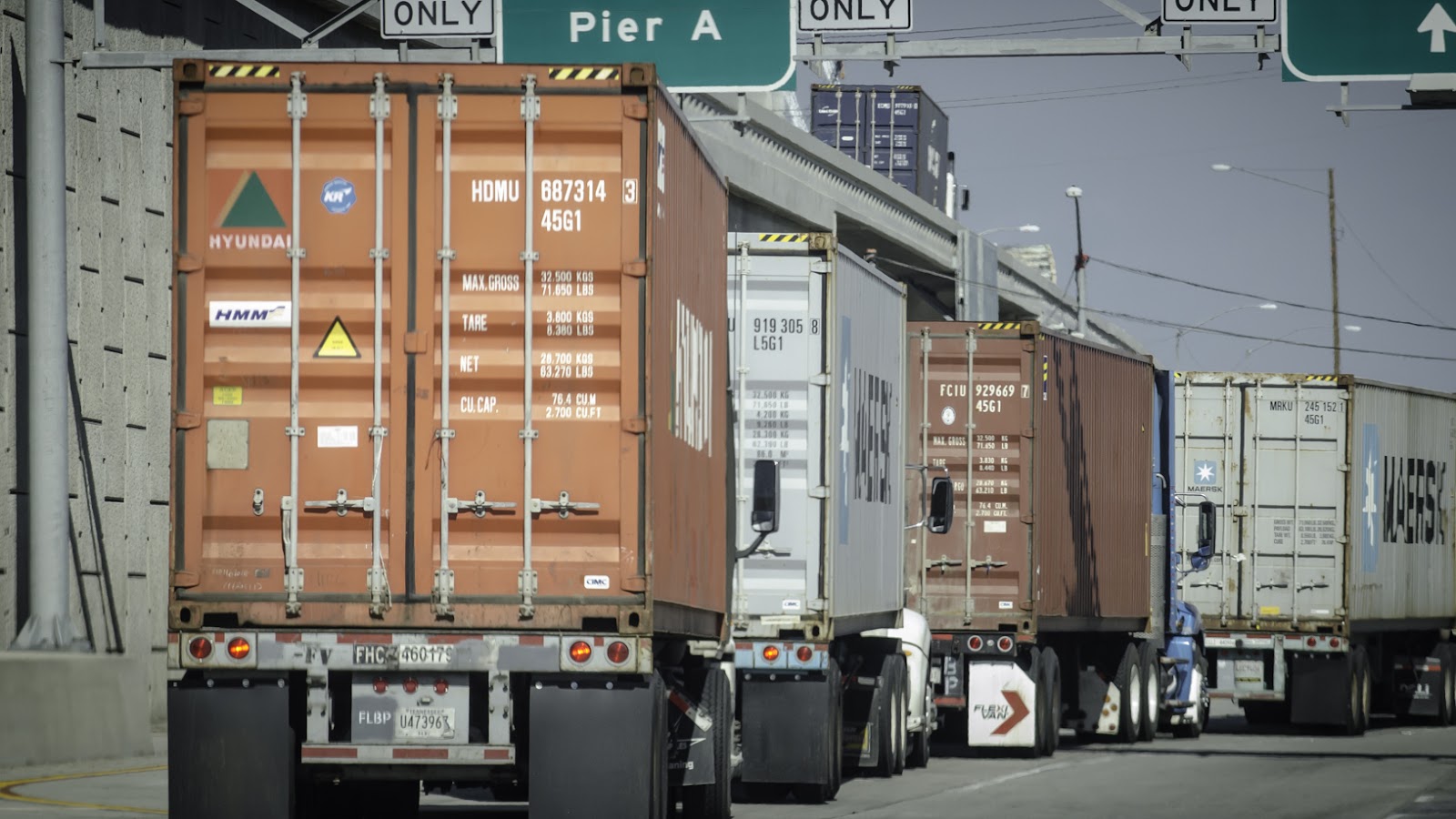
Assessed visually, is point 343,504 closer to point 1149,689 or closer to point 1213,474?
point 1149,689

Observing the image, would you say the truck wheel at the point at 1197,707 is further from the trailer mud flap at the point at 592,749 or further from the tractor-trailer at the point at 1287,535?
the trailer mud flap at the point at 592,749

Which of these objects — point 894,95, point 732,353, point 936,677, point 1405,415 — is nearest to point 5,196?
point 732,353

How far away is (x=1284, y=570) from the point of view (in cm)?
2930

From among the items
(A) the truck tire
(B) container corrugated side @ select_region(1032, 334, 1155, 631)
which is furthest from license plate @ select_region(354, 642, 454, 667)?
(A) the truck tire

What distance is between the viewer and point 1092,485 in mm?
25375

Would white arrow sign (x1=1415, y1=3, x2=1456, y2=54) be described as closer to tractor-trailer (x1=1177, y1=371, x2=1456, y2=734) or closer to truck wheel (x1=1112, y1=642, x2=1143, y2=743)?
truck wheel (x1=1112, y1=642, x2=1143, y2=743)

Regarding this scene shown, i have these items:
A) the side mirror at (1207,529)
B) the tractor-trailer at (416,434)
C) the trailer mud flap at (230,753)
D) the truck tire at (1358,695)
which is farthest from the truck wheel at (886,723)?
the truck tire at (1358,695)

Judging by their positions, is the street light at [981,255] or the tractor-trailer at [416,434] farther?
the street light at [981,255]

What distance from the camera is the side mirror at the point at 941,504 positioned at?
1972cm

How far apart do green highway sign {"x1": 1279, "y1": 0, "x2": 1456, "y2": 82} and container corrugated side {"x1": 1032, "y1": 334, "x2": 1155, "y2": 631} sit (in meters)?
4.14

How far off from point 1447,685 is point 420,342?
25.0m

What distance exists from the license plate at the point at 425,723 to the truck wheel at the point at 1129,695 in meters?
16.2

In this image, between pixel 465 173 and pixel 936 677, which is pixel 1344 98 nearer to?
pixel 936 677

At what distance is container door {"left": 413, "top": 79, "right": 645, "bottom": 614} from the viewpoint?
1125 cm
